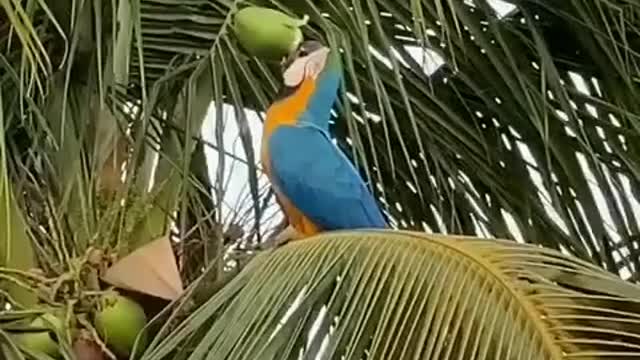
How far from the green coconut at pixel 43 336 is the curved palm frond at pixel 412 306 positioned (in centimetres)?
10

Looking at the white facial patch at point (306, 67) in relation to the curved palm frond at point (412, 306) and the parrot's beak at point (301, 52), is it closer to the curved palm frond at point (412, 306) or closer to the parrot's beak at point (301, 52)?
the parrot's beak at point (301, 52)

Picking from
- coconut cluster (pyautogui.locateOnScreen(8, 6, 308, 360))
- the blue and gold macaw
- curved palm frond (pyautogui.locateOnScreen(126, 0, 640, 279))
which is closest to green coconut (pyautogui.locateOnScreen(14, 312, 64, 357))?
coconut cluster (pyautogui.locateOnScreen(8, 6, 308, 360))

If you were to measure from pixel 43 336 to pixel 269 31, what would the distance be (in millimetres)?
314

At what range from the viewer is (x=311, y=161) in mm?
1316

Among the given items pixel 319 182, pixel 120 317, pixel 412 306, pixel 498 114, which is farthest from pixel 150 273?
pixel 498 114

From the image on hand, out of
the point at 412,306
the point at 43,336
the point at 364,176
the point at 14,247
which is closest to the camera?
the point at 412,306

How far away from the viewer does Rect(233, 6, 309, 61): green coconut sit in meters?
1.29

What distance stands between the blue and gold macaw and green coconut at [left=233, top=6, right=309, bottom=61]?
0.05 feet

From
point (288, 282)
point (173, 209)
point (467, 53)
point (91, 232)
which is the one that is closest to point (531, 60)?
point (467, 53)

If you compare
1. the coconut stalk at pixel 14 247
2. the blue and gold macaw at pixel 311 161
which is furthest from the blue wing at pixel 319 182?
the coconut stalk at pixel 14 247

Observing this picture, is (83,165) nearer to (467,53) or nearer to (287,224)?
(287,224)

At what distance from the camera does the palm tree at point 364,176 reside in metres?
1.03

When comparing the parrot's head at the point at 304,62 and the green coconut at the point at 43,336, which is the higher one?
the parrot's head at the point at 304,62

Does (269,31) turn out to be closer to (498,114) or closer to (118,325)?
(118,325)
